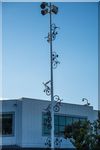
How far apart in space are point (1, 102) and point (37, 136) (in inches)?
113

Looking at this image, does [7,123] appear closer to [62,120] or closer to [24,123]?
[24,123]

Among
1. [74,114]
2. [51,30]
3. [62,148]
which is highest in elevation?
[51,30]

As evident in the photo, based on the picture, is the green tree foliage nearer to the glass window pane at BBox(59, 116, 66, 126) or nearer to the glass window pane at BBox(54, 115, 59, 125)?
the glass window pane at BBox(54, 115, 59, 125)

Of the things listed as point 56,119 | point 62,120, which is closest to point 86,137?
point 56,119

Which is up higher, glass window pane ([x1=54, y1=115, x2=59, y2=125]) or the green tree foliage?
glass window pane ([x1=54, y1=115, x2=59, y2=125])

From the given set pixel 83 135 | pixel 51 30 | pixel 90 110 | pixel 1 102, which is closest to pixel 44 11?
pixel 51 30

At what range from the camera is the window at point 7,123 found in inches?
1112

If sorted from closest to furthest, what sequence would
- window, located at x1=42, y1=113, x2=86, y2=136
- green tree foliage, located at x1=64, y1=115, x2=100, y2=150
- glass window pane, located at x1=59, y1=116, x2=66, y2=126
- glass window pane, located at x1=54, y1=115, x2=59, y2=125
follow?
green tree foliage, located at x1=64, y1=115, x2=100, y2=150 < window, located at x1=42, y1=113, x2=86, y2=136 < glass window pane, located at x1=54, y1=115, x2=59, y2=125 < glass window pane, located at x1=59, y1=116, x2=66, y2=126

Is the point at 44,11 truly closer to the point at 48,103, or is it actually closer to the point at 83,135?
the point at 83,135

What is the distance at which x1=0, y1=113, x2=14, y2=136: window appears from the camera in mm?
28234

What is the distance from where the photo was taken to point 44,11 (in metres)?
22.1

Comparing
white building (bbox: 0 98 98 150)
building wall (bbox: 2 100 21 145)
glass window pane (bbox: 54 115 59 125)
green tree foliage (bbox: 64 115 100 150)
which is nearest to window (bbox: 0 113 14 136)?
white building (bbox: 0 98 98 150)

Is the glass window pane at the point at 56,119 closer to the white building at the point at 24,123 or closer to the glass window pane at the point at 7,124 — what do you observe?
the white building at the point at 24,123

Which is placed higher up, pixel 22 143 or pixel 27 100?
pixel 27 100
